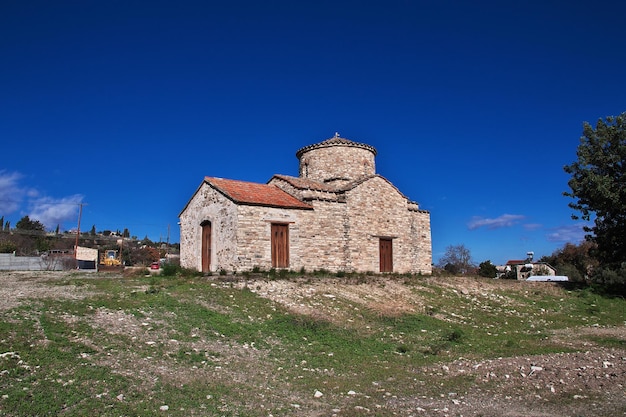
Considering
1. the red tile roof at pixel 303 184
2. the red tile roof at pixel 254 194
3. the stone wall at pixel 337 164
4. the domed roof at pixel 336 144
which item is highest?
the domed roof at pixel 336 144

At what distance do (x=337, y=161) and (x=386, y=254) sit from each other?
6.61 meters

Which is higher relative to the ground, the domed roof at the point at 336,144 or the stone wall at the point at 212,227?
the domed roof at the point at 336,144

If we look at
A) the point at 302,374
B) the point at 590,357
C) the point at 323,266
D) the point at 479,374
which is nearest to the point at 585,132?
the point at 323,266

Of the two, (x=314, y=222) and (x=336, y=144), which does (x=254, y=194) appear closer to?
(x=314, y=222)

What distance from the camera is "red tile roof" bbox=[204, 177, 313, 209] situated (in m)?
20.8

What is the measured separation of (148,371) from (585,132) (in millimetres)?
26430

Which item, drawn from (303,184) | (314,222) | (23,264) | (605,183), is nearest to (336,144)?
(303,184)

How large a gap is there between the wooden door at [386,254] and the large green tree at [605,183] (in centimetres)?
1073

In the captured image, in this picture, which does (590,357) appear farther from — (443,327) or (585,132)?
(585,132)

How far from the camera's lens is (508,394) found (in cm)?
798

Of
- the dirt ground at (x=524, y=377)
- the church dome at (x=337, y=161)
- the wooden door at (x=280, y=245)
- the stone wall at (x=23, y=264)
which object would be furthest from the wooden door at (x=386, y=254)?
the stone wall at (x=23, y=264)

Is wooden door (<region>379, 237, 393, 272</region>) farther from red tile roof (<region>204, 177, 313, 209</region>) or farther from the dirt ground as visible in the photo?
the dirt ground

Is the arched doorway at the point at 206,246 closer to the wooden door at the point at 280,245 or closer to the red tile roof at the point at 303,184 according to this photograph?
the wooden door at the point at 280,245

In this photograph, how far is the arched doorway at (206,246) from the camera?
2242cm
